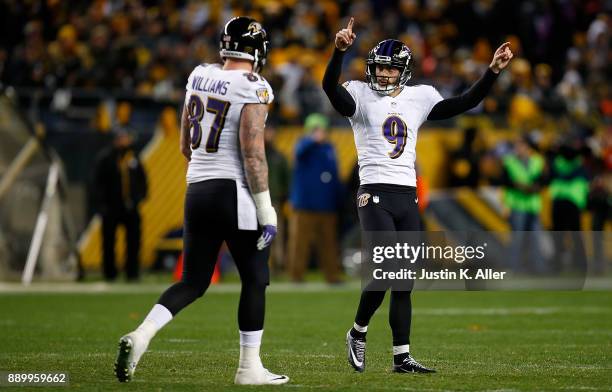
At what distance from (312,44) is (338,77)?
16.5 meters

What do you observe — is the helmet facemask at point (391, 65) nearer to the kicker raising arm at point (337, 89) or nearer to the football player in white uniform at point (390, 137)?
the football player in white uniform at point (390, 137)

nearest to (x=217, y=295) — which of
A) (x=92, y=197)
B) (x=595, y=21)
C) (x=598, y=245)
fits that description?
(x=92, y=197)

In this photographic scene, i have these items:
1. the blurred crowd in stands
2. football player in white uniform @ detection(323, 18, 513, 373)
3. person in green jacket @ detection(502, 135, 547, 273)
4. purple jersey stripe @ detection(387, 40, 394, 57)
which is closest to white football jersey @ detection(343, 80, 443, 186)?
football player in white uniform @ detection(323, 18, 513, 373)

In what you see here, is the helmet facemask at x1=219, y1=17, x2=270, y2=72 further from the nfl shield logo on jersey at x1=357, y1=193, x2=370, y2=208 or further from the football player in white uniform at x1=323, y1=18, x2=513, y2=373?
the nfl shield logo on jersey at x1=357, y1=193, x2=370, y2=208

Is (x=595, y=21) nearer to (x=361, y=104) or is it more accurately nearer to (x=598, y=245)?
(x=598, y=245)

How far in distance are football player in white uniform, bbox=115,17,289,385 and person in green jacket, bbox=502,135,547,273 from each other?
1089cm

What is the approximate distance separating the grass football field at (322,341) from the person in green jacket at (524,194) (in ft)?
8.69

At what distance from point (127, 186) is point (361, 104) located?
9.52 meters

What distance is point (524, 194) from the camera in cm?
1761

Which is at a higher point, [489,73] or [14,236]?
[489,73]

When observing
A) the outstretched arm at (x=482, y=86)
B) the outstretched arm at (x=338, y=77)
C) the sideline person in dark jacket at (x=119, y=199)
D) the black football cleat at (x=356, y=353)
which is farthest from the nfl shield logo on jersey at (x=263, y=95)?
the sideline person in dark jacket at (x=119, y=199)

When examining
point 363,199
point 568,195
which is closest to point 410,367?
point 363,199

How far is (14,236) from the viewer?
632 inches

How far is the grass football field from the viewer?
7.00 meters
